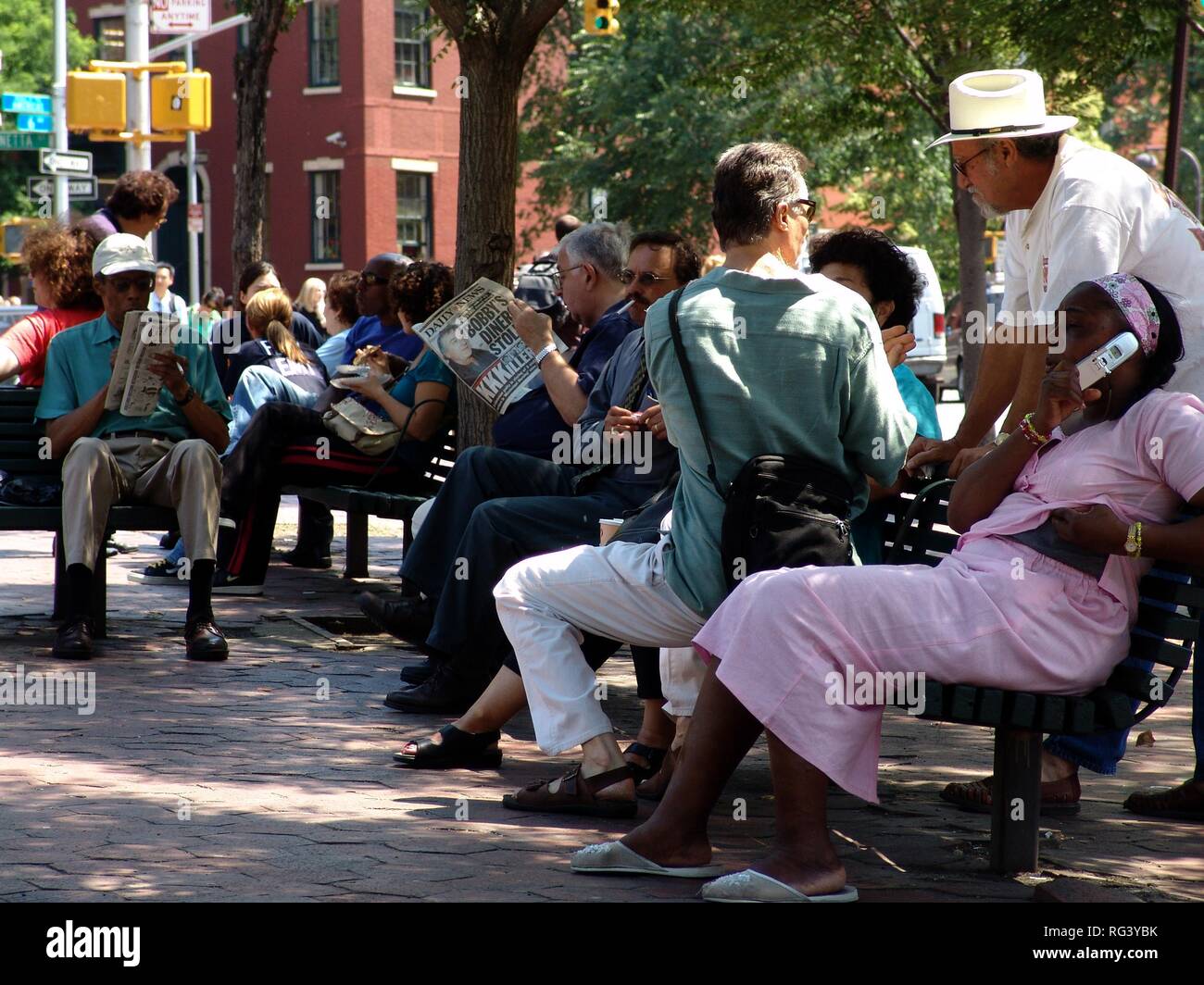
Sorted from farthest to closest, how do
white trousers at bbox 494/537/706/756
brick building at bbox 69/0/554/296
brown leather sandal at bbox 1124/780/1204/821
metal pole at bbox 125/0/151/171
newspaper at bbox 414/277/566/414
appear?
brick building at bbox 69/0/554/296
metal pole at bbox 125/0/151/171
newspaper at bbox 414/277/566/414
brown leather sandal at bbox 1124/780/1204/821
white trousers at bbox 494/537/706/756

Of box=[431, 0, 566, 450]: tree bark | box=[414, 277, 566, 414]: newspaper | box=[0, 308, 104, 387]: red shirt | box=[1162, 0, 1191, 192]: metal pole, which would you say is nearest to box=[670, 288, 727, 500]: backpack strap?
box=[414, 277, 566, 414]: newspaper

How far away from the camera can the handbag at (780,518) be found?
4.51m

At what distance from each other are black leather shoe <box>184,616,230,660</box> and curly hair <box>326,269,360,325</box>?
4.10 m

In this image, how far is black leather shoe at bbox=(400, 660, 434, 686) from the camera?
→ 6.72 metres

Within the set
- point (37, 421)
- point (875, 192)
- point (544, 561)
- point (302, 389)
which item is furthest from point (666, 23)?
Result: point (544, 561)

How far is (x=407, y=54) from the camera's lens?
39.8 metres

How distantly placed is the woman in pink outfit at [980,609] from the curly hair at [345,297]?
24.4 feet

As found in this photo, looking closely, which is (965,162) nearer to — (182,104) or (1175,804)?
(1175,804)

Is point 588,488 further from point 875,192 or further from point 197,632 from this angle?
point 875,192

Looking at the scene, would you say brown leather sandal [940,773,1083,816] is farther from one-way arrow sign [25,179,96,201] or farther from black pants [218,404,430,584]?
one-way arrow sign [25,179,96,201]

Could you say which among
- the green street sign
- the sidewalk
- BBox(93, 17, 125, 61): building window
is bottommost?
the sidewalk

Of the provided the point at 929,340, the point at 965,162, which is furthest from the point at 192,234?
the point at 965,162

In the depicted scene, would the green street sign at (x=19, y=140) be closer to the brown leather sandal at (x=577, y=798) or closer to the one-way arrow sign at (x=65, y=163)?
the one-way arrow sign at (x=65, y=163)

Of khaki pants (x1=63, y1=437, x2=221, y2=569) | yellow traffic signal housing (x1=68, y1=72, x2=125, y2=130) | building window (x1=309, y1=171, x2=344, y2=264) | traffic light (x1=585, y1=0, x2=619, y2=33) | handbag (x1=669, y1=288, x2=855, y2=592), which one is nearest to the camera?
handbag (x1=669, y1=288, x2=855, y2=592)
